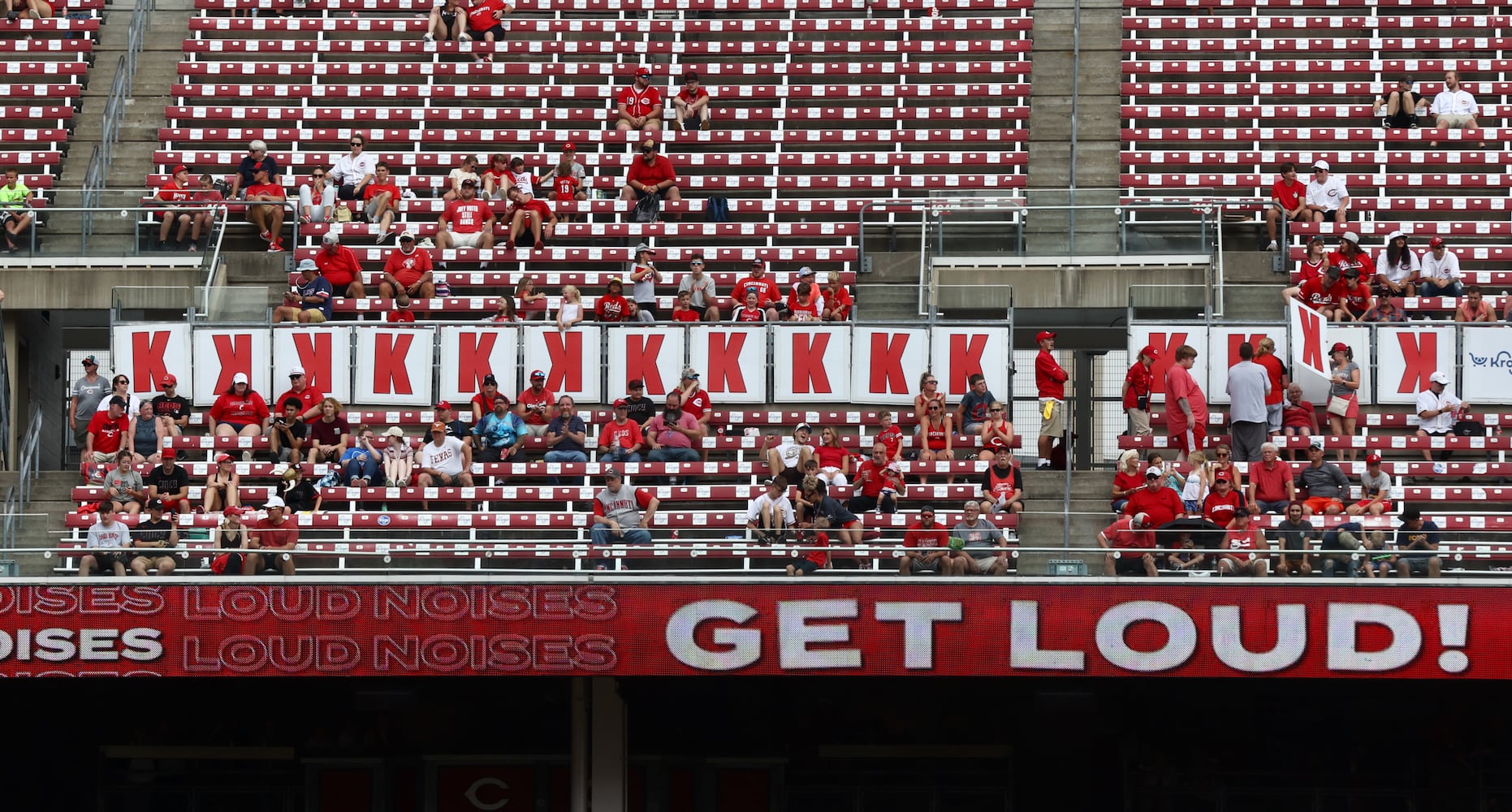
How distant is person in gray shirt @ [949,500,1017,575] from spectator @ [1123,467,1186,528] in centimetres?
147

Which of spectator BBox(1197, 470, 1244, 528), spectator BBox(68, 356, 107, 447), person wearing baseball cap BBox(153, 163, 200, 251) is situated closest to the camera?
spectator BBox(1197, 470, 1244, 528)

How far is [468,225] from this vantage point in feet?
88.4

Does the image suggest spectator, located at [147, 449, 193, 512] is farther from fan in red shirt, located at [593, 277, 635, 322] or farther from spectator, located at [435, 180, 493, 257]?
spectator, located at [435, 180, 493, 257]

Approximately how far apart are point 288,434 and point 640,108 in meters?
7.57

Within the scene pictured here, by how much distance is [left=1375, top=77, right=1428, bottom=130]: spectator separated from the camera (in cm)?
2870

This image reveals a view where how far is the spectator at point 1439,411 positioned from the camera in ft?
78.2

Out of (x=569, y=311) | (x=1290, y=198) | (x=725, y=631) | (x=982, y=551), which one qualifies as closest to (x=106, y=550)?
(x=725, y=631)

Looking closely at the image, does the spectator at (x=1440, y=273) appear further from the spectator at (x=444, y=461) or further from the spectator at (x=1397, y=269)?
the spectator at (x=444, y=461)

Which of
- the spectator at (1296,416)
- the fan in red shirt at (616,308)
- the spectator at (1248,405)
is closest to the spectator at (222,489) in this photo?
the fan in red shirt at (616,308)

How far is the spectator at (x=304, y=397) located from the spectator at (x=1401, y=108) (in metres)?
13.0

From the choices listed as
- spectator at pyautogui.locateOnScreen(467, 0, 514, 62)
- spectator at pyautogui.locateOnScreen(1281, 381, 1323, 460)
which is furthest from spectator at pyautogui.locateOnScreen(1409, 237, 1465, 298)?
spectator at pyautogui.locateOnScreen(467, 0, 514, 62)

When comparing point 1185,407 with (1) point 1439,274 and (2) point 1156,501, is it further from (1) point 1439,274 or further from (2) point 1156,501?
(1) point 1439,274

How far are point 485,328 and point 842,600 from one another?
656 centimetres

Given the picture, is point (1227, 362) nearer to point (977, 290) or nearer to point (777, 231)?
point (977, 290)
